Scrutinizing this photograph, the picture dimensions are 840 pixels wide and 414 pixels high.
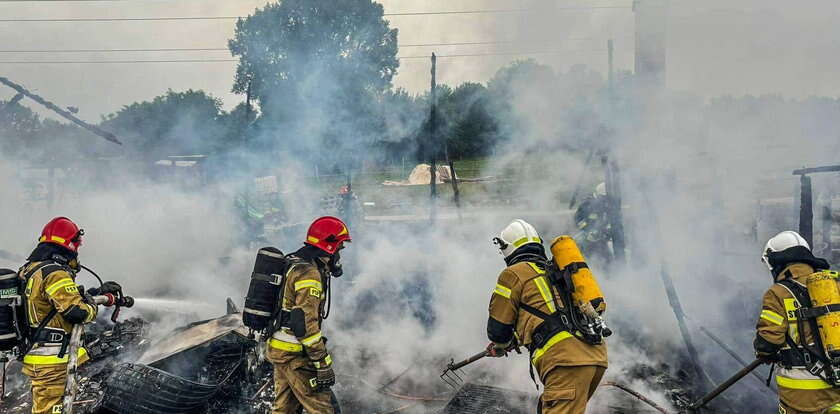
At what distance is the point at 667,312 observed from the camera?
7176 mm

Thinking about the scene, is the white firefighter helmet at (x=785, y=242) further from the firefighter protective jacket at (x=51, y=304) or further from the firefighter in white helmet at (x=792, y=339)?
the firefighter protective jacket at (x=51, y=304)

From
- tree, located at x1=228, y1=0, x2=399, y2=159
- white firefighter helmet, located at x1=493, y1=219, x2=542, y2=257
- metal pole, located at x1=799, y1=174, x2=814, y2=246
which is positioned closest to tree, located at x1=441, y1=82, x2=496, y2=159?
tree, located at x1=228, y1=0, x2=399, y2=159

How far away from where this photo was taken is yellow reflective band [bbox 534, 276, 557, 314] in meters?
3.65

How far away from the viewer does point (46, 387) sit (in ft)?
14.7

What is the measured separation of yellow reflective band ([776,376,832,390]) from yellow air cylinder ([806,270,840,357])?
242mm

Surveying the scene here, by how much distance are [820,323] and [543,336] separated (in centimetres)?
188

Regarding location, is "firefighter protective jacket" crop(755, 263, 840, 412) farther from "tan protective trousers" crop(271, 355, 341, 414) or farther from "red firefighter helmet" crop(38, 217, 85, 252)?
"red firefighter helmet" crop(38, 217, 85, 252)

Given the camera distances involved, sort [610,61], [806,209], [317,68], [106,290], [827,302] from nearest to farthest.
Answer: [827,302]
[106,290]
[806,209]
[610,61]
[317,68]

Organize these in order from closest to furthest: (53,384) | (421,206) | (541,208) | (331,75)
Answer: (53,384) → (331,75) → (541,208) → (421,206)

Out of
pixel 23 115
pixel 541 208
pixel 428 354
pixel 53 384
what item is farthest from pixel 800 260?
pixel 23 115

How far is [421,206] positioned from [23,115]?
90.0ft

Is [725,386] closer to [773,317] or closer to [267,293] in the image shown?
[773,317]

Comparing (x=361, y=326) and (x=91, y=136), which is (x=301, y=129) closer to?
(x=361, y=326)

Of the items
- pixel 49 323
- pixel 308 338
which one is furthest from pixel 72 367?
pixel 308 338
